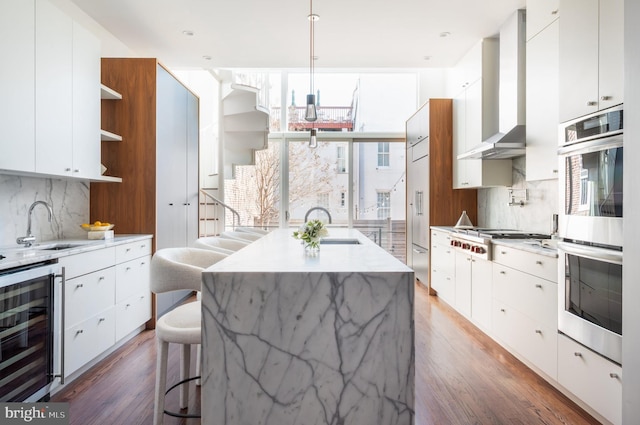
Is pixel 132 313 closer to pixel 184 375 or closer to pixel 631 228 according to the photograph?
pixel 184 375

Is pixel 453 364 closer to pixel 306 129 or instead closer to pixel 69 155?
pixel 69 155

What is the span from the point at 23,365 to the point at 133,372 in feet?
2.56

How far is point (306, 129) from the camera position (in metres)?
6.44

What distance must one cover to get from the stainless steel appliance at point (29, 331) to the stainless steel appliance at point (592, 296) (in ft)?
9.87

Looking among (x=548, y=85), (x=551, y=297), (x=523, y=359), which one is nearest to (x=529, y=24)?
Result: (x=548, y=85)

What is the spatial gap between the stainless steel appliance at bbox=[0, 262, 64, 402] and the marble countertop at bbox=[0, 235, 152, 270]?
0.14 feet

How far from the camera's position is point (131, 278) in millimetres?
3295

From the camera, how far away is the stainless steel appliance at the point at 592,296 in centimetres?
188

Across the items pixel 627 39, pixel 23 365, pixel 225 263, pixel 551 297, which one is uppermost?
pixel 627 39

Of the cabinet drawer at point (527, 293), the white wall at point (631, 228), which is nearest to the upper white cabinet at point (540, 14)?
the white wall at point (631, 228)

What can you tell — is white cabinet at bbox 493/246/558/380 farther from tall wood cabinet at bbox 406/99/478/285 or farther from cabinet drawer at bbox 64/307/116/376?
cabinet drawer at bbox 64/307/116/376

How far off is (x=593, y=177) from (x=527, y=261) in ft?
2.74

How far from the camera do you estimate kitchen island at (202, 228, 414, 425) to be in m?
1.61

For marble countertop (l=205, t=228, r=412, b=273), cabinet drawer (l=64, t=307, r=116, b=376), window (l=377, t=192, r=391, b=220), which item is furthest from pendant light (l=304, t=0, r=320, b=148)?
window (l=377, t=192, r=391, b=220)
